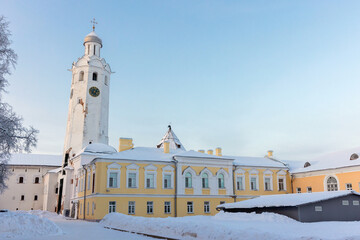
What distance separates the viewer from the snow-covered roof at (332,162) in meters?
38.3

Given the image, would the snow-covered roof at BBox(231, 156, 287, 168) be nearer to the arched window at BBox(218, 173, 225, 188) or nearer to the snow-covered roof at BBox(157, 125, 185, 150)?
the arched window at BBox(218, 173, 225, 188)

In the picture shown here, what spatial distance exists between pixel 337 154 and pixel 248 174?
35.9 feet

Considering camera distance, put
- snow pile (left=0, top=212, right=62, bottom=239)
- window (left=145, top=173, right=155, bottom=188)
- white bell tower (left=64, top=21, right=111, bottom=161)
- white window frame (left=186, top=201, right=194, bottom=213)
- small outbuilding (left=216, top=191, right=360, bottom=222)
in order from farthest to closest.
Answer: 1. white bell tower (left=64, top=21, right=111, bottom=161)
2. white window frame (left=186, top=201, right=194, bottom=213)
3. window (left=145, top=173, right=155, bottom=188)
4. small outbuilding (left=216, top=191, right=360, bottom=222)
5. snow pile (left=0, top=212, right=62, bottom=239)

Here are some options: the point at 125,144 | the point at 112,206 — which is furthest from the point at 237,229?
the point at 125,144

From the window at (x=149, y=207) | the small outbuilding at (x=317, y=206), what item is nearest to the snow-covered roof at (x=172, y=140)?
the window at (x=149, y=207)

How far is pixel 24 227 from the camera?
18906 millimetres

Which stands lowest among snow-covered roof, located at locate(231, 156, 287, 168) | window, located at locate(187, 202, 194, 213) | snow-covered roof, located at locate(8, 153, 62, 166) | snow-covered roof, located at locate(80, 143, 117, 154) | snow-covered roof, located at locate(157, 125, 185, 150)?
window, located at locate(187, 202, 194, 213)

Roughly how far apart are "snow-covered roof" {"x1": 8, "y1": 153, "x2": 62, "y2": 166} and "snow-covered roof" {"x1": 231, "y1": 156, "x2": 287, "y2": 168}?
36339 millimetres

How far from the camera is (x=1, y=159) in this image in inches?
755

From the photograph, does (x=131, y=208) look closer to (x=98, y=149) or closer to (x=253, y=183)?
(x=98, y=149)

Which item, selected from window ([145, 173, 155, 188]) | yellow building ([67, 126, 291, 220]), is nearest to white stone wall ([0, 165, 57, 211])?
yellow building ([67, 126, 291, 220])

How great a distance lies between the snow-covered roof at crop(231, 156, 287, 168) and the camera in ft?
143

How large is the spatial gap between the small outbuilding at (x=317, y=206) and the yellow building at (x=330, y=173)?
12.4m

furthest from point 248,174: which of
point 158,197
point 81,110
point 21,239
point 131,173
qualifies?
point 21,239
